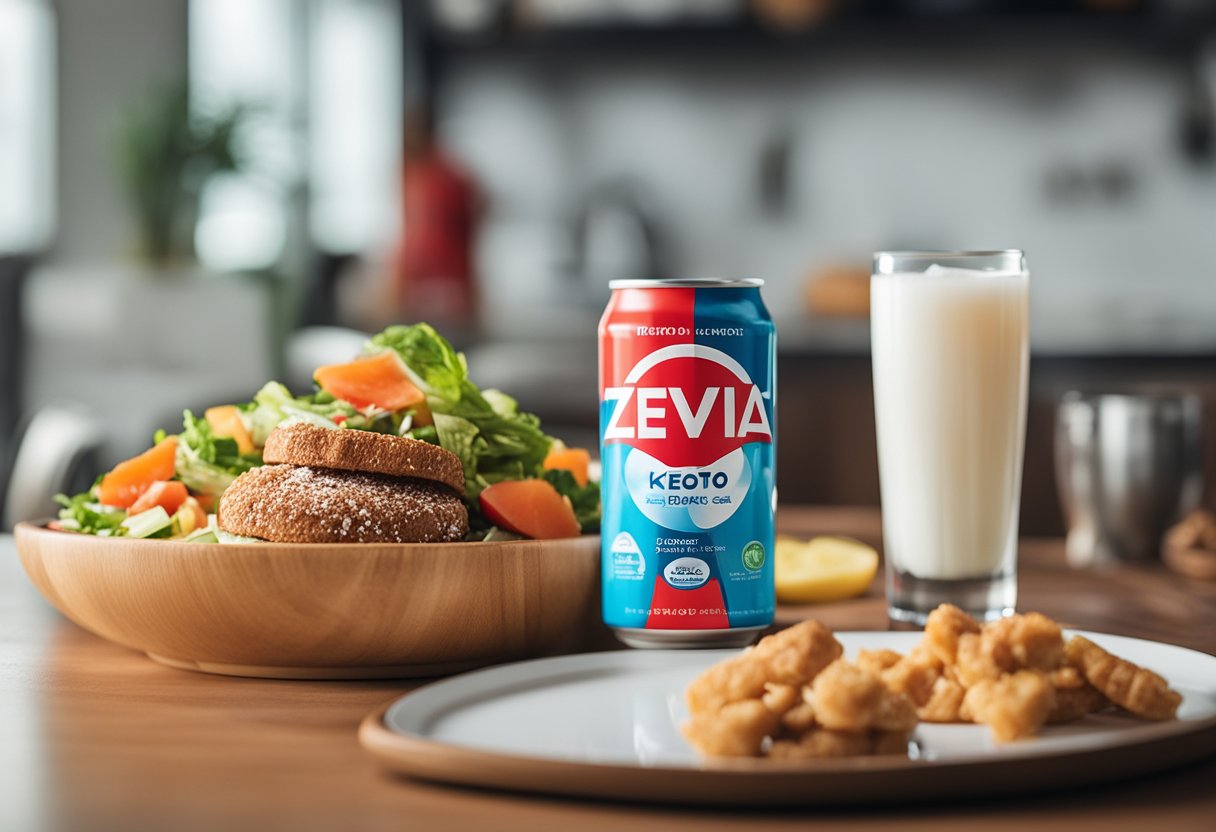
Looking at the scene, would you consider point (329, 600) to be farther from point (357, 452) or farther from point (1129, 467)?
point (1129, 467)

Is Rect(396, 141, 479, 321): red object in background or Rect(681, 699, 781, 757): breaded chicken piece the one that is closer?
Rect(681, 699, 781, 757): breaded chicken piece

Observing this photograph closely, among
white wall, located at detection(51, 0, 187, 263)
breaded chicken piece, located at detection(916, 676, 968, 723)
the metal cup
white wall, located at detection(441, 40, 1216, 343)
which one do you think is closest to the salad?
breaded chicken piece, located at detection(916, 676, 968, 723)

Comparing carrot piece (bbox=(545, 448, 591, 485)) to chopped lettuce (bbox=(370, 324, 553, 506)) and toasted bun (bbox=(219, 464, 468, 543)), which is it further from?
toasted bun (bbox=(219, 464, 468, 543))

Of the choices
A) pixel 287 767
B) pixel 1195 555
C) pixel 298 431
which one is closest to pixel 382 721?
pixel 287 767

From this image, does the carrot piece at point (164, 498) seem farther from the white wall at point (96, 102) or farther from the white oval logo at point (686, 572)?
the white wall at point (96, 102)

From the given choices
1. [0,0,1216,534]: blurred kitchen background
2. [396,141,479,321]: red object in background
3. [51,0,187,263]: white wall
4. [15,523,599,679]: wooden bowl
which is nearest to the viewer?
[15,523,599,679]: wooden bowl

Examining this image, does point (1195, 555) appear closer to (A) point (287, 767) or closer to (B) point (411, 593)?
(B) point (411, 593)
